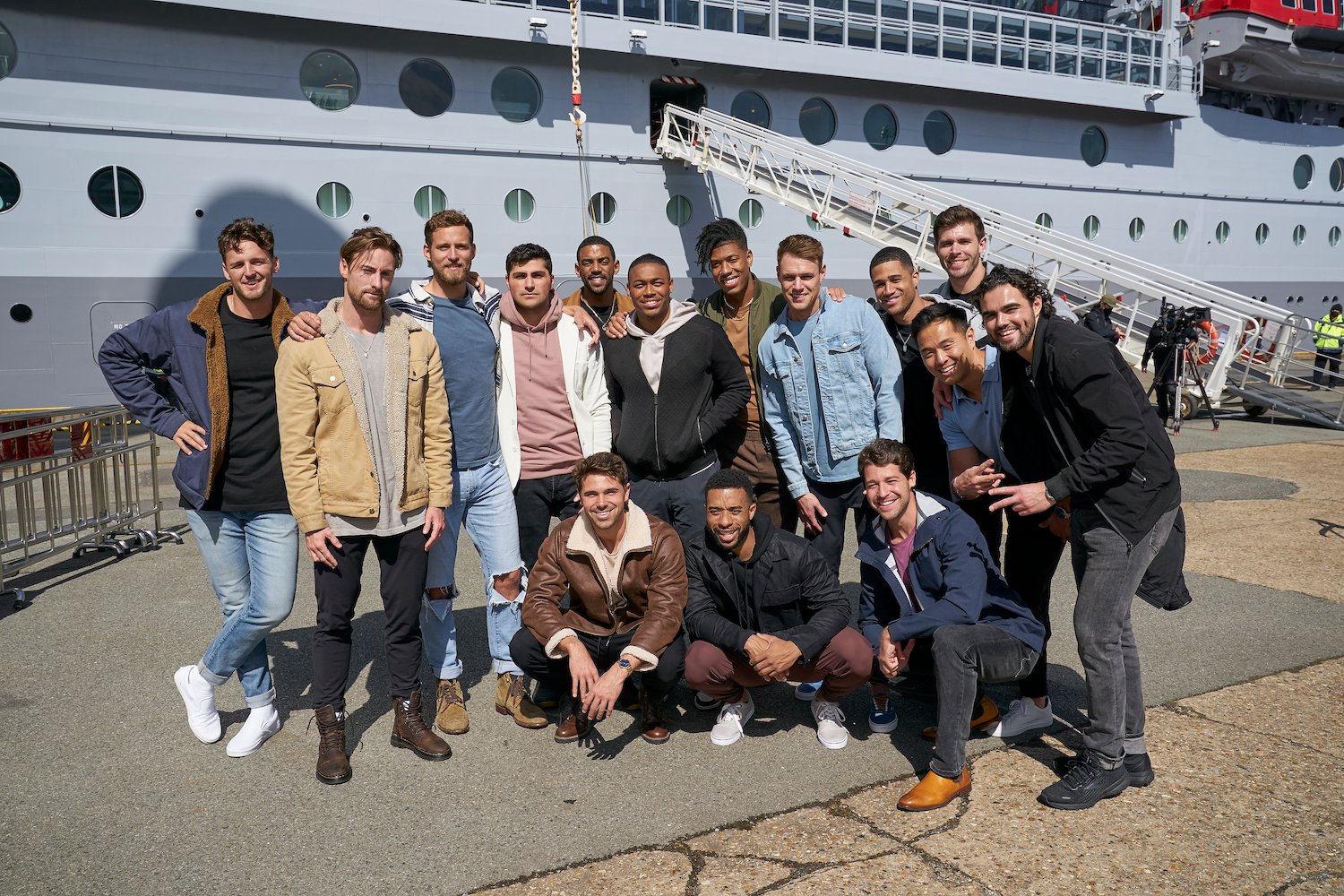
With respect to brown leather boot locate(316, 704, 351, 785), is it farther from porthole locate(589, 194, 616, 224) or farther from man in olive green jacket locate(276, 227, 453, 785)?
porthole locate(589, 194, 616, 224)

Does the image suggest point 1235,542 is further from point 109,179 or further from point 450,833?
point 109,179

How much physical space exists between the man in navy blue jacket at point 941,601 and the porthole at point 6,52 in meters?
13.4

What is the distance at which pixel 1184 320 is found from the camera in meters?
13.8

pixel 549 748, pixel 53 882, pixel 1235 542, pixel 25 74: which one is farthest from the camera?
pixel 25 74

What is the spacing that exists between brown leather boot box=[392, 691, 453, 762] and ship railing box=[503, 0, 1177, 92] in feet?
42.5

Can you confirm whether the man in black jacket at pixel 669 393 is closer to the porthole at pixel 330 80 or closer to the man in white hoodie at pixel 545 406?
the man in white hoodie at pixel 545 406

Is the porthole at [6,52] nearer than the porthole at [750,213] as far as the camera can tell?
Yes

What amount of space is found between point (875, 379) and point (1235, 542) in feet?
15.1

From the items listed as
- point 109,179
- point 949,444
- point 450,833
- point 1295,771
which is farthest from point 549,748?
point 109,179

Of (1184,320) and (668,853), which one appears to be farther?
(1184,320)

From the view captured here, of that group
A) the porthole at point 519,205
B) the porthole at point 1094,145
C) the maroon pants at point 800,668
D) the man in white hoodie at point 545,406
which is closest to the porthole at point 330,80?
the porthole at point 519,205

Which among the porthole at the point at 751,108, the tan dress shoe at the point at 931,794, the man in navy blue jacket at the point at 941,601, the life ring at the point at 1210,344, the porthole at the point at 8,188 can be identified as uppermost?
the porthole at the point at 751,108

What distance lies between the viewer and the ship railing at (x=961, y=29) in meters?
16.0

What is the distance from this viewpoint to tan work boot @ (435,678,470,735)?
4246mm
